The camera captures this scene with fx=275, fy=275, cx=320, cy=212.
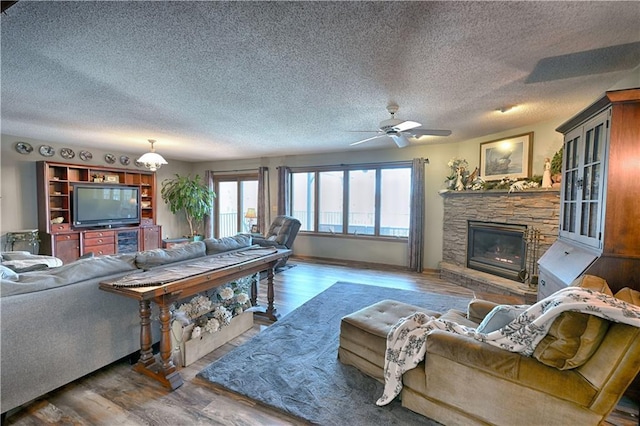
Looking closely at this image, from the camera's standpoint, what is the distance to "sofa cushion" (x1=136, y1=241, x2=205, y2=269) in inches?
91.0

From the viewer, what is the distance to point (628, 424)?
174 cm

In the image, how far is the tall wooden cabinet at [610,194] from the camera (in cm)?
193

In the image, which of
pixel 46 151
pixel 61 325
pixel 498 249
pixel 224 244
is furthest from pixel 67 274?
pixel 498 249

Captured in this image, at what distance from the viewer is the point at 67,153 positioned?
5453mm

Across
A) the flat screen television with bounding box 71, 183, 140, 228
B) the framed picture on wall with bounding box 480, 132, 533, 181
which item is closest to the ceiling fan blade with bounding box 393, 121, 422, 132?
the framed picture on wall with bounding box 480, 132, 533, 181

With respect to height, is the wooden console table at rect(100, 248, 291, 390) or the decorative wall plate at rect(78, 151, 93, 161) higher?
the decorative wall plate at rect(78, 151, 93, 161)

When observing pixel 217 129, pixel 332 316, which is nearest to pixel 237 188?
pixel 217 129

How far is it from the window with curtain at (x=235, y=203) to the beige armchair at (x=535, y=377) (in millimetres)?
5834

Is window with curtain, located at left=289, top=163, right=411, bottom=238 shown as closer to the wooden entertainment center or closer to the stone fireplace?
the stone fireplace

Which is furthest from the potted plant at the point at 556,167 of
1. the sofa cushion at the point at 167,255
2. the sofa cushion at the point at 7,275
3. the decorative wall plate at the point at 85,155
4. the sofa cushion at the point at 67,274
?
the decorative wall plate at the point at 85,155

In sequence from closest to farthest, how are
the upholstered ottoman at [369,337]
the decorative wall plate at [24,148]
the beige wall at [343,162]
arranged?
the upholstered ottoman at [369,337] < the beige wall at [343,162] < the decorative wall plate at [24,148]

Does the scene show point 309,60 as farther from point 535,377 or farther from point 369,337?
point 535,377

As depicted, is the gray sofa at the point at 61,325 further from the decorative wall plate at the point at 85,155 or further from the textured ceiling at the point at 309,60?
the decorative wall plate at the point at 85,155

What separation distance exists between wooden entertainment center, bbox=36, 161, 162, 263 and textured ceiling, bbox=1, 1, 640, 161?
5.16 feet
